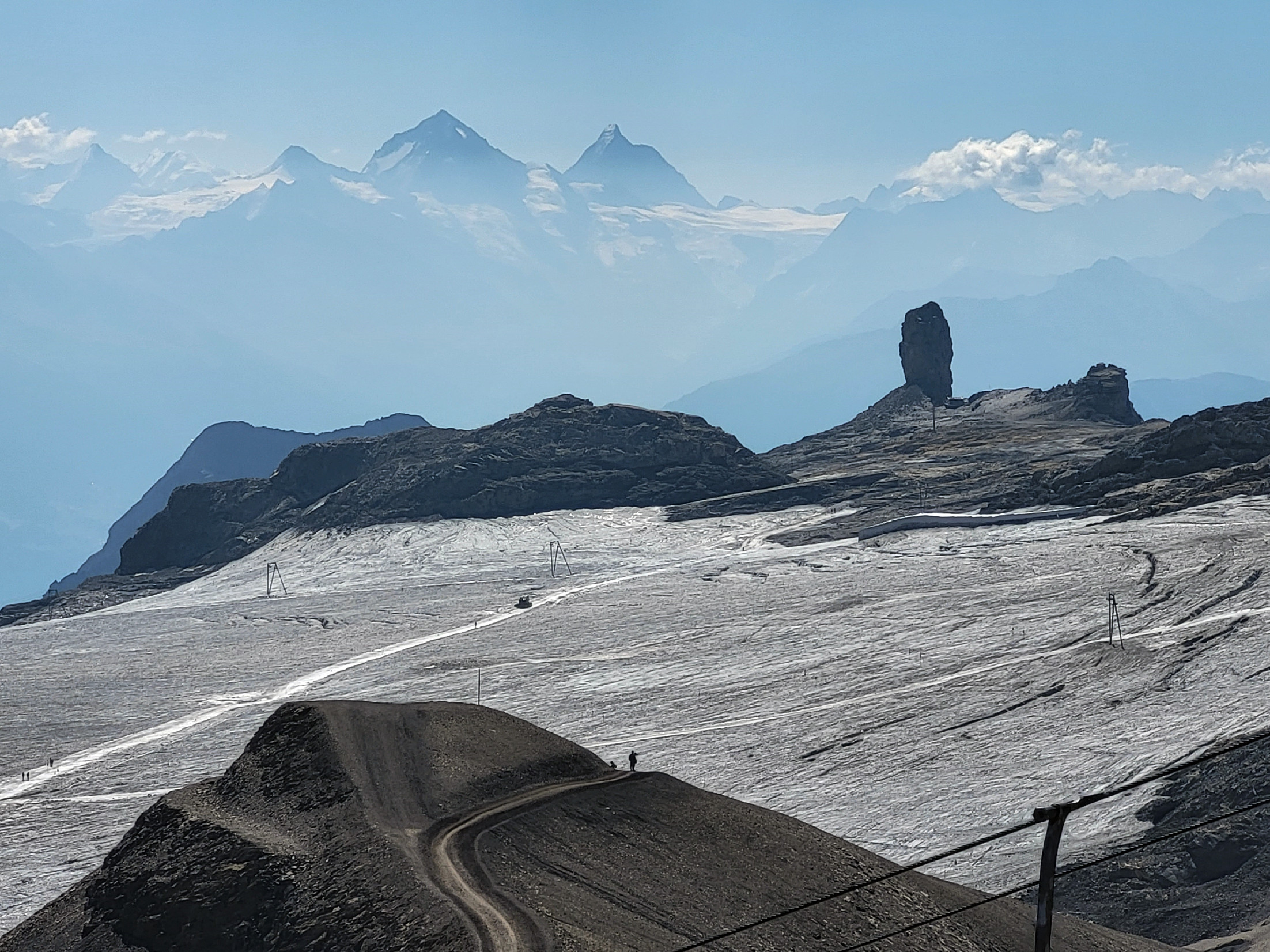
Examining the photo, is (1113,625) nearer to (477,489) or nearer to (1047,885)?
(1047,885)

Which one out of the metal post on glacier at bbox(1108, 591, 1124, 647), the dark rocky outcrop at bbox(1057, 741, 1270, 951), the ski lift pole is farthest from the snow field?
the ski lift pole

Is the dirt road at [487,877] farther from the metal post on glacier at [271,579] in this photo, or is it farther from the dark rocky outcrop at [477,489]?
the dark rocky outcrop at [477,489]

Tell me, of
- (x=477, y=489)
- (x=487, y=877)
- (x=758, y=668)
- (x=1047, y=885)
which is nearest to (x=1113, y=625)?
(x=758, y=668)

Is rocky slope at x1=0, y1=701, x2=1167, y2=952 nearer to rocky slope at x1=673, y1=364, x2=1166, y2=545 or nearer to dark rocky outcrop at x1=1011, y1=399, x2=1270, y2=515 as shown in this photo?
dark rocky outcrop at x1=1011, y1=399, x2=1270, y2=515

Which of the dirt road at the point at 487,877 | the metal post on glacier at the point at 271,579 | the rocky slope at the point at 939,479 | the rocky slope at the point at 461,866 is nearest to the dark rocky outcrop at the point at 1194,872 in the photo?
the rocky slope at the point at 461,866

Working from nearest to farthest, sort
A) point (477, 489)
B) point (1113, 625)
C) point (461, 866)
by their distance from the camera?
point (461, 866) → point (1113, 625) → point (477, 489)
